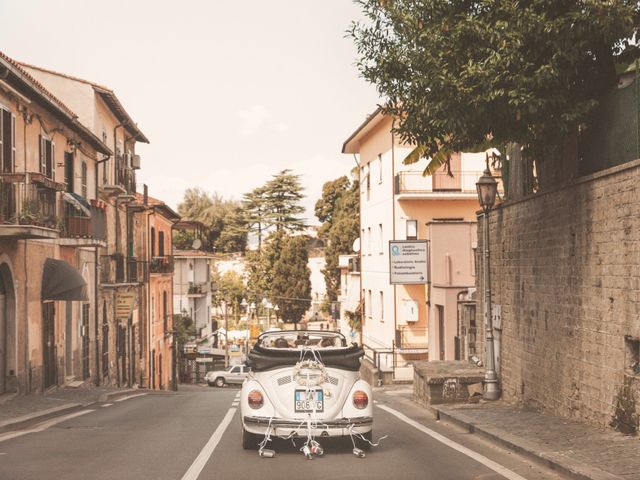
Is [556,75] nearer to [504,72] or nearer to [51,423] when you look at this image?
[504,72]

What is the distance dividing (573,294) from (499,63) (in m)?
3.80

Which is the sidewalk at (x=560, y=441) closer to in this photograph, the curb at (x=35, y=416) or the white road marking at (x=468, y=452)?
the white road marking at (x=468, y=452)

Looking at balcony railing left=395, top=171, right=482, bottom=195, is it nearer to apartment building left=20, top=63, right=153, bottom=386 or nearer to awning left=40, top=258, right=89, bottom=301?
apartment building left=20, top=63, right=153, bottom=386

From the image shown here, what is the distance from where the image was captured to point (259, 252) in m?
78.0

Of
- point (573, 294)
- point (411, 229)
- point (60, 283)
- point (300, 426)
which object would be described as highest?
point (411, 229)

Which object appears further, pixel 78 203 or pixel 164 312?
pixel 164 312

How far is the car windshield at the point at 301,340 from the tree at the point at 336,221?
55.1 meters

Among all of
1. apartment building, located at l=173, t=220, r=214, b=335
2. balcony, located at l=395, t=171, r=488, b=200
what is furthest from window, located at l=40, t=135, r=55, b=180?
apartment building, located at l=173, t=220, r=214, b=335

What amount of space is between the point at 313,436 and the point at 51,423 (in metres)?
7.35

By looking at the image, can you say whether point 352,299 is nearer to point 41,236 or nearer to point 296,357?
point 41,236

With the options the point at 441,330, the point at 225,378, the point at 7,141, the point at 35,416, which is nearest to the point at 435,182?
the point at 441,330

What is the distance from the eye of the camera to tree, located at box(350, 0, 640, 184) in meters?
11.7

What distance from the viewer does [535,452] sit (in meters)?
10.2

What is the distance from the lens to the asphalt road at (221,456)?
9.15m
